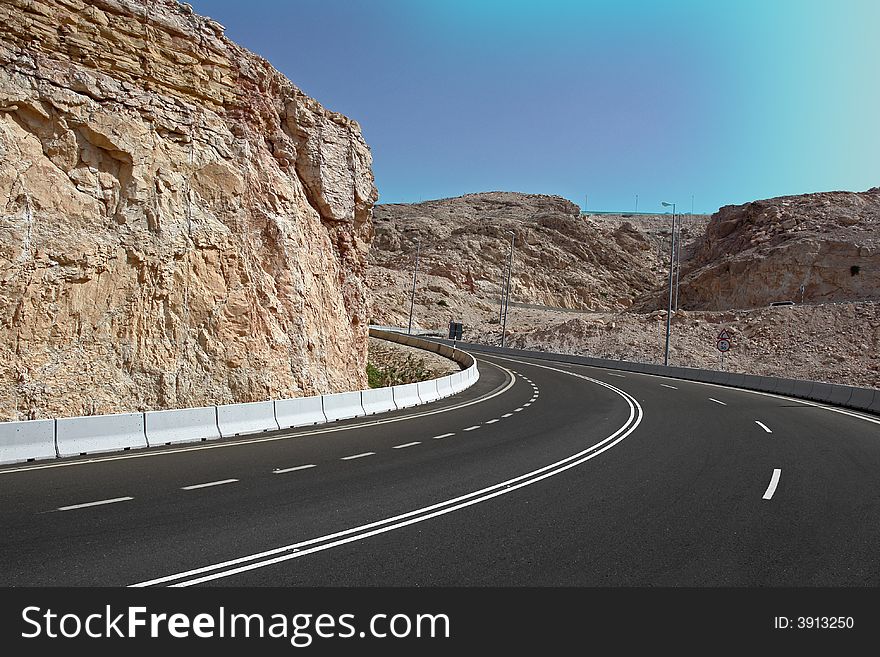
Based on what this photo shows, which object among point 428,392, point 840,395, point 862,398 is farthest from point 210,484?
point 840,395

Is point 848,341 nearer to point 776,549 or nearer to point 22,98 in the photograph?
point 776,549

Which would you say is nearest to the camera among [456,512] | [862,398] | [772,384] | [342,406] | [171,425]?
[456,512]

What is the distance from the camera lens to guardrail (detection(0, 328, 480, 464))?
35.4 ft

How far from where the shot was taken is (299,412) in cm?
1599

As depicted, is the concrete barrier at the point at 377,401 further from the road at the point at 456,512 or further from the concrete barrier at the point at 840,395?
the concrete barrier at the point at 840,395

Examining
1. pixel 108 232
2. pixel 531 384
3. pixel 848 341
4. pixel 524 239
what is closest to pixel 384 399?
pixel 108 232

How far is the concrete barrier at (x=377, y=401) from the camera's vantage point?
18722mm

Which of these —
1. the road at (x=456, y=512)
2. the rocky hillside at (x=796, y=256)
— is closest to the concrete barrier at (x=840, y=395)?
the road at (x=456, y=512)

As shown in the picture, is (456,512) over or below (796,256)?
below

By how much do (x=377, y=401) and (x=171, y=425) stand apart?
7.36 metres

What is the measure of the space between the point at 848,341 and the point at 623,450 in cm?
4099

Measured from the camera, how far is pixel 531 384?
1167 inches

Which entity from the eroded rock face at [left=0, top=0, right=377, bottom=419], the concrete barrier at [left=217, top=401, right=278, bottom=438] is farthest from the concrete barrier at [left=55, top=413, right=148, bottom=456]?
the eroded rock face at [left=0, top=0, right=377, bottom=419]

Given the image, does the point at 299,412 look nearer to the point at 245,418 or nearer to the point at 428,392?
Result: the point at 245,418
